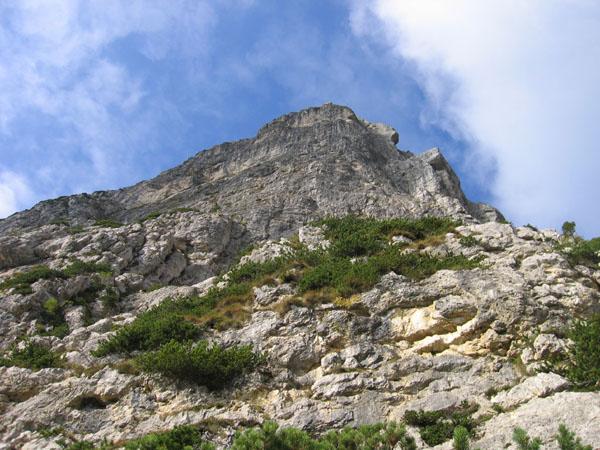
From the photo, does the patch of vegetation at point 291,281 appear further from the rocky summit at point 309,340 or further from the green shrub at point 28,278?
the green shrub at point 28,278

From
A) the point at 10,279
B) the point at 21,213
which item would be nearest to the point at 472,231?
the point at 10,279

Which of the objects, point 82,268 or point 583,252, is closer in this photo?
point 583,252

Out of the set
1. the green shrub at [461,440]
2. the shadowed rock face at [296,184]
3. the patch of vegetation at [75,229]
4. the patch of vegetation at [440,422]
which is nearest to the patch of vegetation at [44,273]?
the patch of vegetation at [75,229]

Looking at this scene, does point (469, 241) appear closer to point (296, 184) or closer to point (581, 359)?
point (581, 359)

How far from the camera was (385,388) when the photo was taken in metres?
17.0

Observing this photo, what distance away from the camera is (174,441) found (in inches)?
577

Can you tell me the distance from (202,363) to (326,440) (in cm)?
640

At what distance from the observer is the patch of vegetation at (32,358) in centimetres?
2070

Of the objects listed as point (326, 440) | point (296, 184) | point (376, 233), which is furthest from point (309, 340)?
point (296, 184)

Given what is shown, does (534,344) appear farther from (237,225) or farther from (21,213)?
(21,213)

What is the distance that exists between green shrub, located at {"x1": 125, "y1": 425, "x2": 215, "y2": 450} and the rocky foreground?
28.3 inches

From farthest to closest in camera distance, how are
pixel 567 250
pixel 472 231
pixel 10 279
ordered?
pixel 10 279
pixel 472 231
pixel 567 250

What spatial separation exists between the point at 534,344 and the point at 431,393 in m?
3.38

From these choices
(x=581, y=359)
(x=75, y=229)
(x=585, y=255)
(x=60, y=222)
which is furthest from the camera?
(x=60, y=222)
